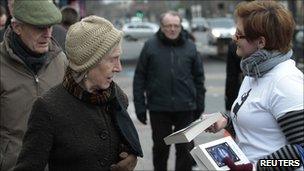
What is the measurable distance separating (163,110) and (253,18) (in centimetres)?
354

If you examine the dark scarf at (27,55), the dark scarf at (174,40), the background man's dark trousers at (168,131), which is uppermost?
the dark scarf at (27,55)

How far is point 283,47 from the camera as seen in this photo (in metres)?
2.66

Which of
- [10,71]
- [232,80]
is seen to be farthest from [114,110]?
[232,80]

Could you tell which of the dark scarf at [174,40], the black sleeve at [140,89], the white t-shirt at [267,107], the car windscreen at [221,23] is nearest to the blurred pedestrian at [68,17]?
the black sleeve at [140,89]

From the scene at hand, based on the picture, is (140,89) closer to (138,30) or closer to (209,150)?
(209,150)

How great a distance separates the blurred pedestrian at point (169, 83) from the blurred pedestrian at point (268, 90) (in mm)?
3327

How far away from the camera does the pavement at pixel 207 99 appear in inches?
287

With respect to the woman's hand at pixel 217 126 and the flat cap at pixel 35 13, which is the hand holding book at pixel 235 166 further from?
the flat cap at pixel 35 13

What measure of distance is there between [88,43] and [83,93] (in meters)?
0.22

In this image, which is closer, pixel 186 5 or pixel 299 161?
pixel 299 161

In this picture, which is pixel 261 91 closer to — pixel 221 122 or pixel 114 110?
pixel 221 122

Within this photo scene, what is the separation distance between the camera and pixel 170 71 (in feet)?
20.0

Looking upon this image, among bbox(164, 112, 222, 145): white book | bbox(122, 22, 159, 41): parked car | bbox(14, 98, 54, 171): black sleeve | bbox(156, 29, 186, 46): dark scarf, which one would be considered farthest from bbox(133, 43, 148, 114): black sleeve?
bbox(122, 22, 159, 41): parked car

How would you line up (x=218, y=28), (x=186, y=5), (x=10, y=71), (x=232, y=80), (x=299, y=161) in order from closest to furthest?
(x=299, y=161)
(x=10, y=71)
(x=232, y=80)
(x=218, y=28)
(x=186, y=5)
